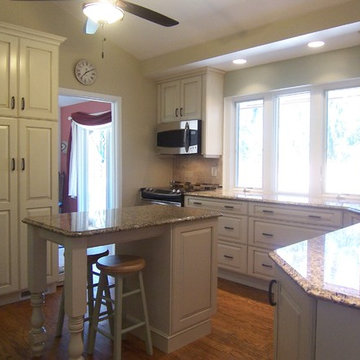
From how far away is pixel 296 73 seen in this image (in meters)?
3.90

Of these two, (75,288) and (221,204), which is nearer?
(75,288)

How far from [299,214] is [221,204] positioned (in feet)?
2.86

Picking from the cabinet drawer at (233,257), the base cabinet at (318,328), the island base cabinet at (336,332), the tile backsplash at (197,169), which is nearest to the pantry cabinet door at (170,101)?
the tile backsplash at (197,169)

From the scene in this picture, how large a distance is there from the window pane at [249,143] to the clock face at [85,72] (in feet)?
5.96

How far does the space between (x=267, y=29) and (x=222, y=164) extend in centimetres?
177

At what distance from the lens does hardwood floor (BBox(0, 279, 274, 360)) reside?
243 cm

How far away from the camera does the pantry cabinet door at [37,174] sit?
3.23 meters

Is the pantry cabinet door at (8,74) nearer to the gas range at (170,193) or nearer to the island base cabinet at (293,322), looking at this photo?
the gas range at (170,193)

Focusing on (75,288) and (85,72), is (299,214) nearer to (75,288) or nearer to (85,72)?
(75,288)

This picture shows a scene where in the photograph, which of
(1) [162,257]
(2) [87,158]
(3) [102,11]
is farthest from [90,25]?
(2) [87,158]

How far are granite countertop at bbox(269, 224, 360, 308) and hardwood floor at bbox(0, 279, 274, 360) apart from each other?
119 centimetres

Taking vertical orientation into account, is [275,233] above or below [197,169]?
below

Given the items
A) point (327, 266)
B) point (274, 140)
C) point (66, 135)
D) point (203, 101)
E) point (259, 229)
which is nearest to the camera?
point (327, 266)

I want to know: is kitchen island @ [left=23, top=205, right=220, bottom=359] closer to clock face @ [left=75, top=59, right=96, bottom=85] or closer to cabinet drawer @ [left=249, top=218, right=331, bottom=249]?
cabinet drawer @ [left=249, top=218, right=331, bottom=249]
